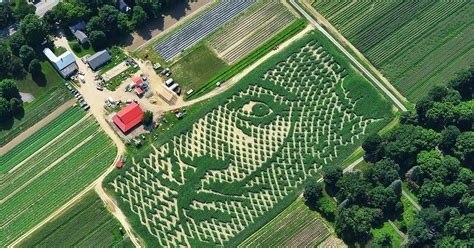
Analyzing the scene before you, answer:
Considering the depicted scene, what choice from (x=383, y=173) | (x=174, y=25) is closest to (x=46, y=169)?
(x=174, y=25)

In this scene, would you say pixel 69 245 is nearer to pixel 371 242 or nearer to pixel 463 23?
pixel 371 242

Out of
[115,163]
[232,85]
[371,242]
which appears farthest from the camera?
[232,85]

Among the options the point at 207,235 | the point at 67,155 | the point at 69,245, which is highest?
the point at 67,155

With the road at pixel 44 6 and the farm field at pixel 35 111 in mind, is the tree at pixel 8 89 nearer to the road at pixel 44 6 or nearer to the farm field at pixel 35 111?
the farm field at pixel 35 111

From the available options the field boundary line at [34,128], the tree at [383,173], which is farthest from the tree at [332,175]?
the field boundary line at [34,128]

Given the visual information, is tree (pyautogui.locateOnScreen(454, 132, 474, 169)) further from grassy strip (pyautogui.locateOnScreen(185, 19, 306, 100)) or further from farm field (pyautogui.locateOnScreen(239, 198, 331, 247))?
grassy strip (pyautogui.locateOnScreen(185, 19, 306, 100))

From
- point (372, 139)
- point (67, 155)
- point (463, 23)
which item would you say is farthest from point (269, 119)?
point (463, 23)

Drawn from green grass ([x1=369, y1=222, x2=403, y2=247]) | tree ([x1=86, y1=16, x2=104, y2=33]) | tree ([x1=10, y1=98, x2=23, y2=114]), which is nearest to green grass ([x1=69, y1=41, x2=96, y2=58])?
tree ([x1=86, y1=16, x2=104, y2=33])
